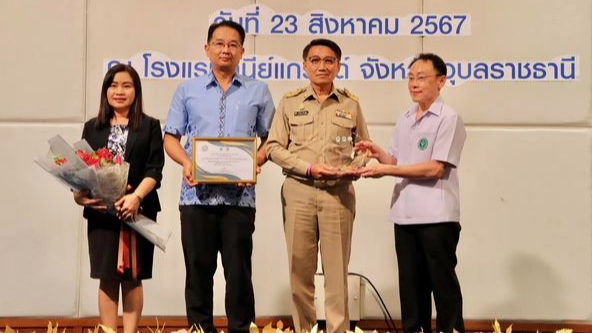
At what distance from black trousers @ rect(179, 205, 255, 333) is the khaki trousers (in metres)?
0.23

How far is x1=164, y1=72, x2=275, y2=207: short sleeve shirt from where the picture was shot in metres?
3.59

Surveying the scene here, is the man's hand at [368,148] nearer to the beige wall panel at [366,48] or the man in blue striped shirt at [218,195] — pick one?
the man in blue striped shirt at [218,195]


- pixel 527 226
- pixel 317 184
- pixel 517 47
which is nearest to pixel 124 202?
pixel 317 184

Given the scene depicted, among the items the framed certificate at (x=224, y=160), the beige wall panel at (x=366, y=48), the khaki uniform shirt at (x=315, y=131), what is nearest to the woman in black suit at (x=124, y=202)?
the framed certificate at (x=224, y=160)

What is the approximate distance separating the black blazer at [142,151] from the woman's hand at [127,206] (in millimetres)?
131

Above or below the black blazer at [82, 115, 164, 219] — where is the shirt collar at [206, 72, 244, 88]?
above

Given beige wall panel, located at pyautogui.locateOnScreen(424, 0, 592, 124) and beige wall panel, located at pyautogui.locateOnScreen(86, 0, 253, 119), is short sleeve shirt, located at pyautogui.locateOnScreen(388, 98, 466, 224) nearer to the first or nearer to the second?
beige wall panel, located at pyautogui.locateOnScreen(424, 0, 592, 124)

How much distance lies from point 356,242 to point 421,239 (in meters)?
1.13

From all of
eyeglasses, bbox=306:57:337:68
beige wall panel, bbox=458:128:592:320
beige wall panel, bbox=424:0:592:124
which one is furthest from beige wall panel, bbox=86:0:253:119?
beige wall panel, bbox=458:128:592:320

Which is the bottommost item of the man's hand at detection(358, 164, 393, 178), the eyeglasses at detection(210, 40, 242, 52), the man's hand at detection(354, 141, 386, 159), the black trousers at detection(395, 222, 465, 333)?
the black trousers at detection(395, 222, 465, 333)

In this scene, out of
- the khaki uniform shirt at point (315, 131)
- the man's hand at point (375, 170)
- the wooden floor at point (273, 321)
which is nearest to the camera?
the man's hand at point (375, 170)

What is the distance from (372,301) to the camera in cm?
467

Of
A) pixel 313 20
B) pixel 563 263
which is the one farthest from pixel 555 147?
pixel 313 20

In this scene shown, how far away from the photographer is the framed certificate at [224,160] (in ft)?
11.2
